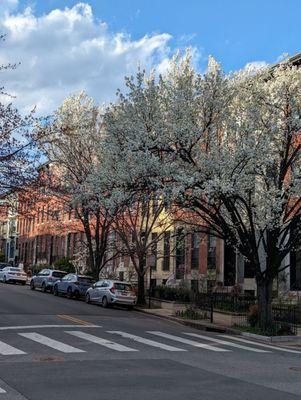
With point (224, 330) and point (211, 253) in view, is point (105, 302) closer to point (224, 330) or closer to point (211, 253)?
point (224, 330)

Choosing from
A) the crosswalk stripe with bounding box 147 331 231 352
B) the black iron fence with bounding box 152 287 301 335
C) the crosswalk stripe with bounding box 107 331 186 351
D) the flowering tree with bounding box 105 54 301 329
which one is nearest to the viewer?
the crosswalk stripe with bounding box 107 331 186 351

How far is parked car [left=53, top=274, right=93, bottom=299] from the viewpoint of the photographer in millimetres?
33125

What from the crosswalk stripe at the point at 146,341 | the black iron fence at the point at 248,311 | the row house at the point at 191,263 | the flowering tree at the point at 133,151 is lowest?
the crosswalk stripe at the point at 146,341

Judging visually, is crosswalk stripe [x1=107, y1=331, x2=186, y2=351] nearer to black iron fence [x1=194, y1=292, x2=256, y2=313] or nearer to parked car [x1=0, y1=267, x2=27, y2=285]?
black iron fence [x1=194, y1=292, x2=256, y2=313]

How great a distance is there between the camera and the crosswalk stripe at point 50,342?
42.1 ft

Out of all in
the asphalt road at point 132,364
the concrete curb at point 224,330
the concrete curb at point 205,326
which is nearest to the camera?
the asphalt road at point 132,364

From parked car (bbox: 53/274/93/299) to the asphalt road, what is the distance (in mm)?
13404

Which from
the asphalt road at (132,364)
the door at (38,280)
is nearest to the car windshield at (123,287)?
the asphalt road at (132,364)

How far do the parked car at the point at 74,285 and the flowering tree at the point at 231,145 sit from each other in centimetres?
1449

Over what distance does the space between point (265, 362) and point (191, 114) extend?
31.6 ft

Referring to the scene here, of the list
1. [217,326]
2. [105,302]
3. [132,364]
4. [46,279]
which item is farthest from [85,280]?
[132,364]

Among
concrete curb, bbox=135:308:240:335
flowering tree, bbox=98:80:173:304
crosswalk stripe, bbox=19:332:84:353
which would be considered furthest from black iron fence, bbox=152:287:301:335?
crosswalk stripe, bbox=19:332:84:353

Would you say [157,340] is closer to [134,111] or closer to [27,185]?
[27,185]

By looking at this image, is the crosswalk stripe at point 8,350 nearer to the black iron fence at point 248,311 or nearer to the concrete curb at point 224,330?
the concrete curb at point 224,330
